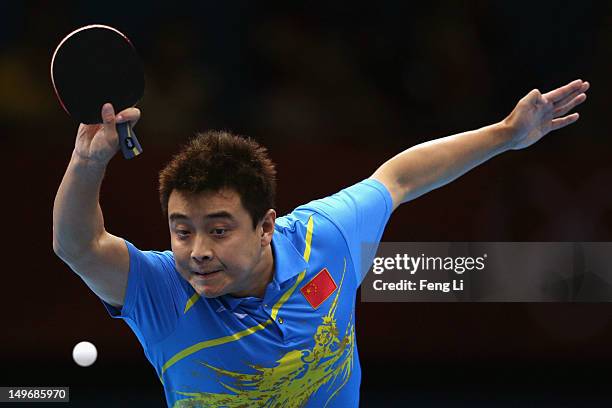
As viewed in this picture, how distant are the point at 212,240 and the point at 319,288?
0.58 metres

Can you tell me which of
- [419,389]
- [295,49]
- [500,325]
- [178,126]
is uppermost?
[295,49]

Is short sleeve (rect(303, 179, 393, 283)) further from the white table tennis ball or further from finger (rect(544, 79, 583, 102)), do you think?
the white table tennis ball

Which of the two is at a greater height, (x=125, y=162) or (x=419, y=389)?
(x=125, y=162)

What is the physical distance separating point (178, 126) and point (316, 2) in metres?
1.26

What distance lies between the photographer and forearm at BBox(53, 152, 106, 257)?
2760mm

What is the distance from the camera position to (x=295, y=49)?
21.9 feet

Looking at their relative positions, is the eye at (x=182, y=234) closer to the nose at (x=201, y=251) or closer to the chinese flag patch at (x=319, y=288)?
the nose at (x=201, y=251)

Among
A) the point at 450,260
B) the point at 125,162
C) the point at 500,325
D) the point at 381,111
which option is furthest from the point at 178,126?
the point at 500,325

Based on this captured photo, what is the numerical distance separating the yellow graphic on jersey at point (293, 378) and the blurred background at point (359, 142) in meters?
2.88

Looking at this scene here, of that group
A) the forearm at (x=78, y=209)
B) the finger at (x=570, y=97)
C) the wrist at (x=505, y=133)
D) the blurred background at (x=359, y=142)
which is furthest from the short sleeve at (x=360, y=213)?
the blurred background at (x=359, y=142)

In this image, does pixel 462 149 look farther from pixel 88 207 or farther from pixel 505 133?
pixel 88 207

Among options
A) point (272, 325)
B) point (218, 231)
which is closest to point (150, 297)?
point (218, 231)

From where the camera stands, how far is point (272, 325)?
11.2 ft

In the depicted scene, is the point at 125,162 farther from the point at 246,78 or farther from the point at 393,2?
the point at 393,2
